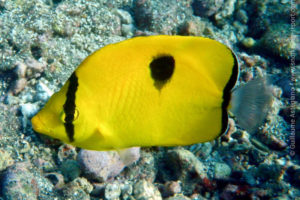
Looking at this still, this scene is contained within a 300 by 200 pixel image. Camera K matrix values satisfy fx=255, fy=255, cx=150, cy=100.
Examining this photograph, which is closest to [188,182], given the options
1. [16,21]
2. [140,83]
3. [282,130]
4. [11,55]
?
[282,130]

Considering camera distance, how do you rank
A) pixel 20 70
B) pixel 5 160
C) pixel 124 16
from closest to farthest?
pixel 5 160 → pixel 20 70 → pixel 124 16

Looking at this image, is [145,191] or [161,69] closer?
[161,69]

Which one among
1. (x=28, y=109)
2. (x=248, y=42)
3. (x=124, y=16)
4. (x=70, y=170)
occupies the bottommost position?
(x=70, y=170)

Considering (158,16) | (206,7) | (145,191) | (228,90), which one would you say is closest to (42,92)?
(145,191)

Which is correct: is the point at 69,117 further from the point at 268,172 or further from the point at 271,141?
the point at 271,141

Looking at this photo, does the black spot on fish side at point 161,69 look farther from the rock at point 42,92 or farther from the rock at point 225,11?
the rock at point 225,11

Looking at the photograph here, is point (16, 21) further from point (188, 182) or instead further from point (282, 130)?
point (282, 130)

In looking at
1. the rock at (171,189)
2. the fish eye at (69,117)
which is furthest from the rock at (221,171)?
the fish eye at (69,117)
